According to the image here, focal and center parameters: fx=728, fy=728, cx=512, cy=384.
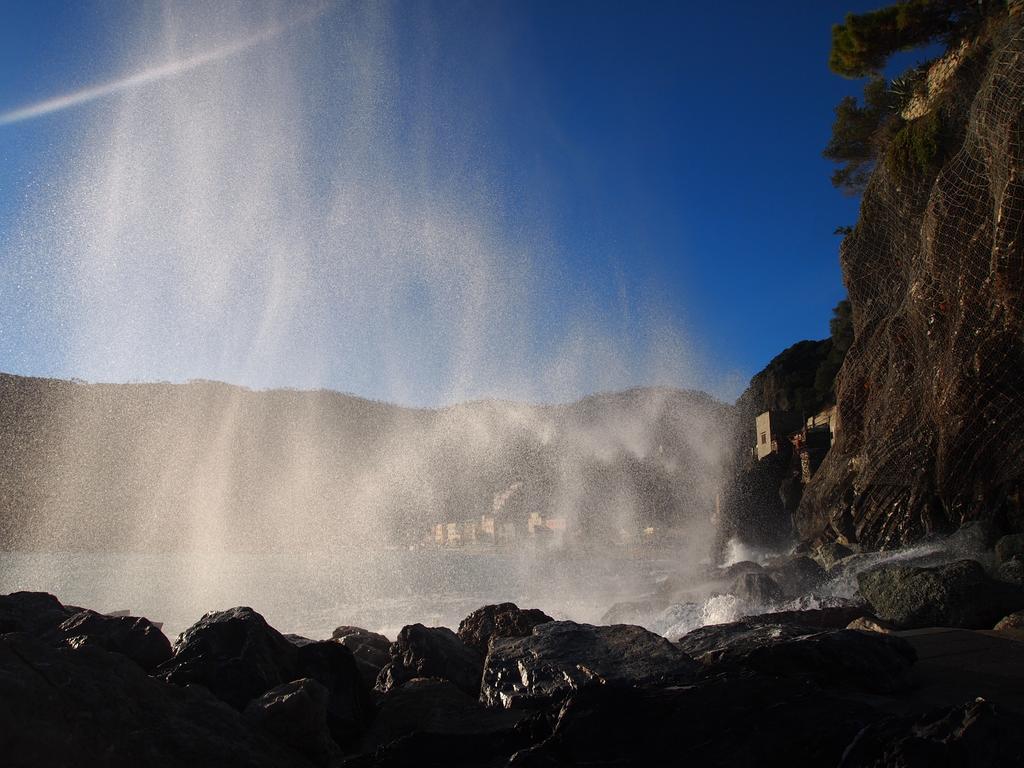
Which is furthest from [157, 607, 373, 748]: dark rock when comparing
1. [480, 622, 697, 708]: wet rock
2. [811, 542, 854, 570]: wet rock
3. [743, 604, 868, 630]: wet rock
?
[811, 542, 854, 570]: wet rock

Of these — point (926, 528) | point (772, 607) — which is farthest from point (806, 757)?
point (926, 528)

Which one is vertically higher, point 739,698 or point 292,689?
point 292,689

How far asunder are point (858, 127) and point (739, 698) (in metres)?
28.6

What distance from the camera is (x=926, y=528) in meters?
17.1

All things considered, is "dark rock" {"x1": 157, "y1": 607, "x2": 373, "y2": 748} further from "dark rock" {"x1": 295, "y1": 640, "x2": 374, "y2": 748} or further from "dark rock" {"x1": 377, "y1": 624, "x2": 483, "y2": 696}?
"dark rock" {"x1": 377, "y1": 624, "x2": 483, "y2": 696}

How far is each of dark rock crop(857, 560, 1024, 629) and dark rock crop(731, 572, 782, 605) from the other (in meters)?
4.50

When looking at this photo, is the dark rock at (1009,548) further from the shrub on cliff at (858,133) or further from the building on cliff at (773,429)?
the building on cliff at (773,429)

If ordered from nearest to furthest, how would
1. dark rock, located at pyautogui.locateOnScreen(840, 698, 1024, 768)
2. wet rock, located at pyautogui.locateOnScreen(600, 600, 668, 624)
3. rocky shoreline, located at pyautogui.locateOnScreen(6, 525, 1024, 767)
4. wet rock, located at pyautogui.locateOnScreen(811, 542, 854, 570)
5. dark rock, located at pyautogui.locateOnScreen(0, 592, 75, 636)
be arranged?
1. dark rock, located at pyautogui.locateOnScreen(840, 698, 1024, 768)
2. rocky shoreline, located at pyautogui.locateOnScreen(6, 525, 1024, 767)
3. dark rock, located at pyautogui.locateOnScreen(0, 592, 75, 636)
4. wet rock, located at pyautogui.locateOnScreen(600, 600, 668, 624)
5. wet rock, located at pyautogui.locateOnScreen(811, 542, 854, 570)

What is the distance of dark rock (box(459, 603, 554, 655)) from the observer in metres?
7.95

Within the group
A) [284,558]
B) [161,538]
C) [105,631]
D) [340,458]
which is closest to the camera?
[105,631]

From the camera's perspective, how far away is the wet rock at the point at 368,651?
295 inches

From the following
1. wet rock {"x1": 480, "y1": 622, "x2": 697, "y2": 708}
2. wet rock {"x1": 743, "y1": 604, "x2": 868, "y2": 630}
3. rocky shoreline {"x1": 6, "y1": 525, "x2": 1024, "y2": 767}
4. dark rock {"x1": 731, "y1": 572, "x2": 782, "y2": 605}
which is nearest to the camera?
rocky shoreline {"x1": 6, "y1": 525, "x2": 1024, "y2": 767}

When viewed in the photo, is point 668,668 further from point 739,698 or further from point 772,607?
point 772,607

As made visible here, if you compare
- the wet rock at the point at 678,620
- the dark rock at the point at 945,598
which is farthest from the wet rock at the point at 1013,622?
the wet rock at the point at 678,620
